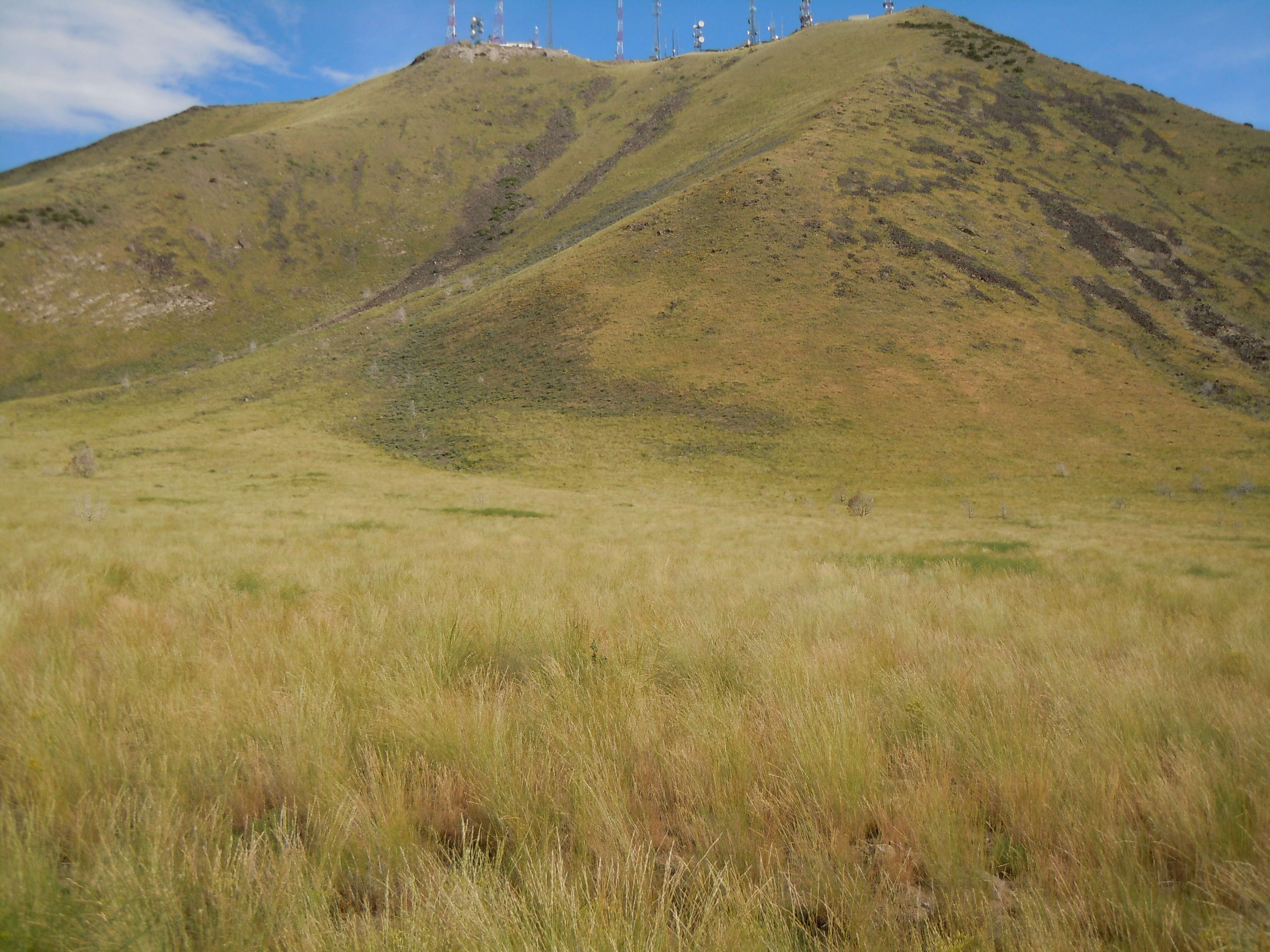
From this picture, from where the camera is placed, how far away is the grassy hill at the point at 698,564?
172cm

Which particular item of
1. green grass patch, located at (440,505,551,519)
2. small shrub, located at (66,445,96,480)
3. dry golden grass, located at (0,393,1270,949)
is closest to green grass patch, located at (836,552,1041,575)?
dry golden grass, located at (0,393,1270,949)

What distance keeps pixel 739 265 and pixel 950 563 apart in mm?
51314

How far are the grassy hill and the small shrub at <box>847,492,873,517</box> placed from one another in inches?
39.4

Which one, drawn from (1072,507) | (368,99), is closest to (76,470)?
(1072,507)

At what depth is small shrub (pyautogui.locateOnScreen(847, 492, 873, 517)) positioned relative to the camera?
27.4m

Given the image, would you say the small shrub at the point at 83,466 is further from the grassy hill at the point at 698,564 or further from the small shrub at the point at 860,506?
the small shrub at the point at 860,506

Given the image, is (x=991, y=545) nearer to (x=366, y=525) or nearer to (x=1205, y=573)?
(x=1205, y=573)

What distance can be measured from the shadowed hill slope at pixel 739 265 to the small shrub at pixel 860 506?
11.6 meters

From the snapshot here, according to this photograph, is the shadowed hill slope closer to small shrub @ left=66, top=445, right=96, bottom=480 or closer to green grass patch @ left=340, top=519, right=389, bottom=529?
small shrub @ left=66, top=445, right=96, bottom=480

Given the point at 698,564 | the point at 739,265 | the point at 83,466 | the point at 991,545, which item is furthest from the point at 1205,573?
the point at 739,265

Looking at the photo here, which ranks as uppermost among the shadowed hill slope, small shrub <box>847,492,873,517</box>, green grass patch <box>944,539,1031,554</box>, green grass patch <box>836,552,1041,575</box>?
the shadowed hill slope

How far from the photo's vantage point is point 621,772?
2211mm

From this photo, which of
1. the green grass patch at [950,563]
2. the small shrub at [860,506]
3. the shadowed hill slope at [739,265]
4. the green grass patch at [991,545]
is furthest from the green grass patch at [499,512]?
the shadowed hill slope at [739,265]

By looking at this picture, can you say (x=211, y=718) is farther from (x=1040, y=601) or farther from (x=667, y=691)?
(x=1040, y=601)
